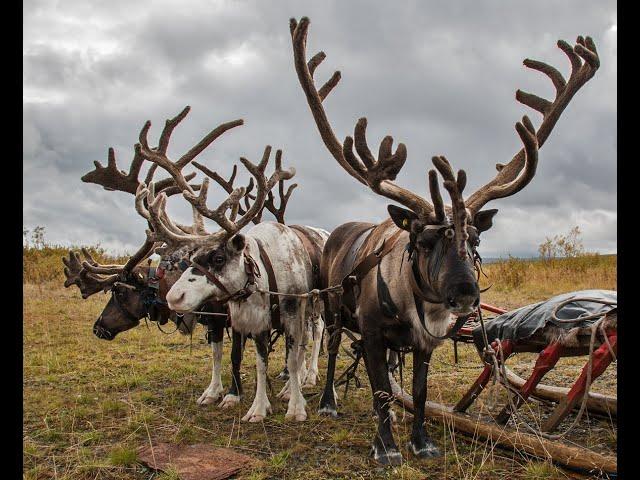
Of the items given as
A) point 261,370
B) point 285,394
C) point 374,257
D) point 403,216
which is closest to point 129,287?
point 261,370

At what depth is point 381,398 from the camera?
4.26 m

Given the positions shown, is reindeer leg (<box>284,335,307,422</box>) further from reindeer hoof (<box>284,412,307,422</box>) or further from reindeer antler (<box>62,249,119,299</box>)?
reindeer antler (<box>62,249,119,299</box>)

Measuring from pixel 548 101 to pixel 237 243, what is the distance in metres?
3.33

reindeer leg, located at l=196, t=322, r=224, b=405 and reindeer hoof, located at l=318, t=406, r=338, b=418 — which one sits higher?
reindeer leg, located at l=196, t=322, r=224, b=405

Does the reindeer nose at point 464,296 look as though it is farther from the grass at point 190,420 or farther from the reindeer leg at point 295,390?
the reindeer leg at point 295,390

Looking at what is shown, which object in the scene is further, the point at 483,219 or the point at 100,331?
the point at 100,331

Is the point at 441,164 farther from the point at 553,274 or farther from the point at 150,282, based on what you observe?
the point at 553,274

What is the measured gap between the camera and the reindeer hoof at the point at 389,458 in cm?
421

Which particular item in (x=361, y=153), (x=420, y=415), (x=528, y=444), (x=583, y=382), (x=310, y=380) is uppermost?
(x=361, y=153)

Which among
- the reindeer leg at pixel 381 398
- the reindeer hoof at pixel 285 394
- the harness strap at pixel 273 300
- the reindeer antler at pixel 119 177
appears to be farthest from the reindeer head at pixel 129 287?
the reindeer leg at pixel 381 398

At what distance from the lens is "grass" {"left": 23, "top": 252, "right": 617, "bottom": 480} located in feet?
14.0

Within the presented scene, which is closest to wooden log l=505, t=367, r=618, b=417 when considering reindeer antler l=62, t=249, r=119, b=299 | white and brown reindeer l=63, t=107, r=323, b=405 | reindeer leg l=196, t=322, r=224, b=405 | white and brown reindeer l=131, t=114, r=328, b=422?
A: white and brown reindeer l=131, t=114, r=328, b=422

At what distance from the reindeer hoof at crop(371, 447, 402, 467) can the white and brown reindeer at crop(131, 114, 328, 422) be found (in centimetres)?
140

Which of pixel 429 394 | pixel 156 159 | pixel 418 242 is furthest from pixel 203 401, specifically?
pixel 418 242
